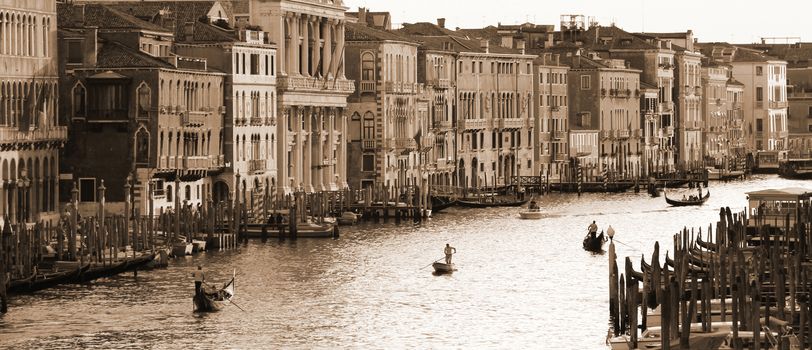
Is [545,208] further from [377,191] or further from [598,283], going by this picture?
[598,283]

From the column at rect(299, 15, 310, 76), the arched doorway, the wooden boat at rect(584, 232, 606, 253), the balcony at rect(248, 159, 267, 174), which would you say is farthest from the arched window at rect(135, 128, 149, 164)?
the column at rect(299, 15, 310, 76)

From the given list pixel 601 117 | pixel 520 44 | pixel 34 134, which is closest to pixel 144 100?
pixel 34 134

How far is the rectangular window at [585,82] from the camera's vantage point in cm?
10262

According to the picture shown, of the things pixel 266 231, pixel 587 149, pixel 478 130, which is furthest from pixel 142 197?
pixel 587 149

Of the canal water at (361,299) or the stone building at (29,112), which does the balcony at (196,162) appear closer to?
the canal water at (361,299)

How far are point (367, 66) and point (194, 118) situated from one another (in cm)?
1706

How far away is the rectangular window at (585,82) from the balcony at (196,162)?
3895 cm

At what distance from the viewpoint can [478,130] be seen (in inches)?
3597

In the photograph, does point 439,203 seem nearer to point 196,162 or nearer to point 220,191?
point 220,191

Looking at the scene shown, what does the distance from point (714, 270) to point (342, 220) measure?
28.0 metres

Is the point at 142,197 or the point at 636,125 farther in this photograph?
the point at 636,125

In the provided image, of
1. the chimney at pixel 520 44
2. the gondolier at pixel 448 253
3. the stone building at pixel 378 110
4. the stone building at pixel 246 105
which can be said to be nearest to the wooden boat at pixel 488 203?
the stone building at pixel 378 110

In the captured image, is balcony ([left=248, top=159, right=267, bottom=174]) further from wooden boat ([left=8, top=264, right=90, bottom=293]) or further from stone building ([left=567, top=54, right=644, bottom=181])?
stone building ([left=567, top=54, right=644, bottom=181])

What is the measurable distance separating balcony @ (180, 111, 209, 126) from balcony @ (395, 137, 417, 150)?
52.9 feet
